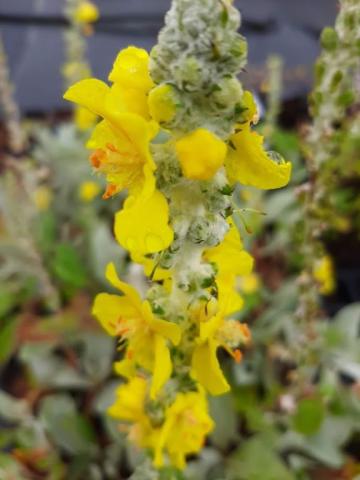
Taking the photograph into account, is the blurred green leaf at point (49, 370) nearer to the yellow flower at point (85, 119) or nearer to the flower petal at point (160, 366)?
the yellow flower at point (85, 119)

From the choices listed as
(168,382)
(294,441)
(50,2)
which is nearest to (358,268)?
(294,441)

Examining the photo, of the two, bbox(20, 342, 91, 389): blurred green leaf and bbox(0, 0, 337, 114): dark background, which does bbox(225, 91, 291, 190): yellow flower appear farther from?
bbox(0, 0, 337, 114): dark background

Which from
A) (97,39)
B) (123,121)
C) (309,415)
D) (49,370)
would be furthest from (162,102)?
(97,39)

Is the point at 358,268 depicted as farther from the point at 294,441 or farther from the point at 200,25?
the point at 200,25

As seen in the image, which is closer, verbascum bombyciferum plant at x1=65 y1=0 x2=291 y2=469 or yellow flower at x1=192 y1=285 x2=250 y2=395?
verbascum bombyciferum plant at x1=65 y1=0 x2=291 y2=469

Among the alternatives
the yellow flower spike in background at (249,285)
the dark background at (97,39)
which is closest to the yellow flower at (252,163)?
the yellow flower spike in background at (249,285)

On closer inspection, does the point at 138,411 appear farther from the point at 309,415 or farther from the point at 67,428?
the point at 67,428

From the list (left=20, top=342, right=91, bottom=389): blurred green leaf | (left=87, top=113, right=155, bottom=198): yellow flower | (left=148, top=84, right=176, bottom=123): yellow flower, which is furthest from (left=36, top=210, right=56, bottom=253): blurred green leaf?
(left=148, top=84, right=176, bottom=123): yellow flower
